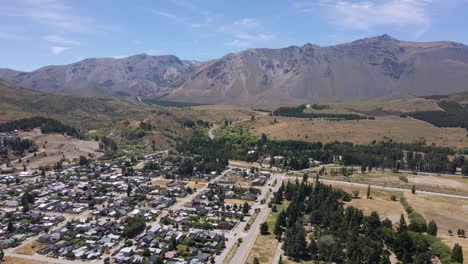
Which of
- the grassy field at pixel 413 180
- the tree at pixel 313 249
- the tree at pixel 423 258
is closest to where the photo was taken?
the tree at pixel 423 258

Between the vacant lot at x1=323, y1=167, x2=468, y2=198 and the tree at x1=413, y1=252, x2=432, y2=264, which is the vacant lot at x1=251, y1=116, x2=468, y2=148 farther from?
the tree at x1=413, y1=252, x2=432, y2=264

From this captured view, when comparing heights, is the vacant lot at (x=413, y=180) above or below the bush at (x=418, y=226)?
below

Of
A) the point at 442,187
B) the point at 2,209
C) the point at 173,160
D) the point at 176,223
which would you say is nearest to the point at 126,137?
the point at 173,160

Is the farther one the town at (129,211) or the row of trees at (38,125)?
the row of trees at (38,125)

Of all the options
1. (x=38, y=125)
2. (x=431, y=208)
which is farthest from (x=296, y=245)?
(x=38, y=125)

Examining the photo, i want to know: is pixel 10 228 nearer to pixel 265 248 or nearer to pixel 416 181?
pixel 265 248

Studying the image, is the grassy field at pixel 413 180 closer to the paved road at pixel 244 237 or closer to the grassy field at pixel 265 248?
the paved road at pixel 244 237

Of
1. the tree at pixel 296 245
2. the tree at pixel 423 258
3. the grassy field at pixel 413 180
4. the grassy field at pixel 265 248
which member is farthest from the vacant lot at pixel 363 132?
the tree at pixel 423 258
